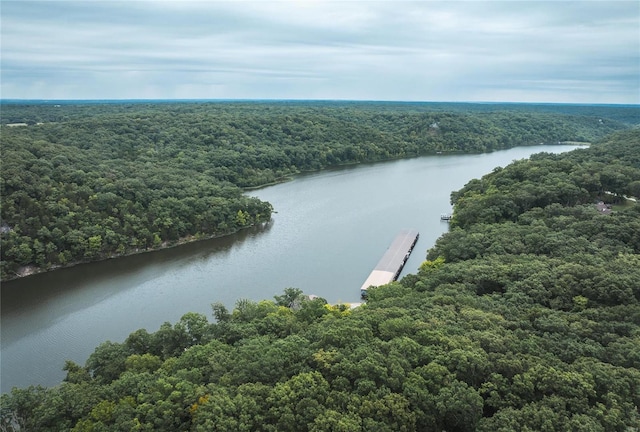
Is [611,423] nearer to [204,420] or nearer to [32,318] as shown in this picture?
[204,420]

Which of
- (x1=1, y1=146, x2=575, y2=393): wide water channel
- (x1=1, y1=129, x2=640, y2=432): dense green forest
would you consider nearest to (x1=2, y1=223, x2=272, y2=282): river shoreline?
(x1=1, y1=146, x2=575, y2=393): wide water channel

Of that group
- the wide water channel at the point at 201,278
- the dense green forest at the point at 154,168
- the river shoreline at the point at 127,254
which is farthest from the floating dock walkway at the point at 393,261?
the dense green forest at the point at 154,168

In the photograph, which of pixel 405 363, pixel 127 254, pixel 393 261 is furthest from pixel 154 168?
pixel 405 363

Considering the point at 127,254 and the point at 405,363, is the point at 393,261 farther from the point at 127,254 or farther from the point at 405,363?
the point at 127,254

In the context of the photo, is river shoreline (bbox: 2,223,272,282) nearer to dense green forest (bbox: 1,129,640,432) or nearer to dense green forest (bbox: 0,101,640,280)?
dense green forest (bbox: 0,101,640,280)

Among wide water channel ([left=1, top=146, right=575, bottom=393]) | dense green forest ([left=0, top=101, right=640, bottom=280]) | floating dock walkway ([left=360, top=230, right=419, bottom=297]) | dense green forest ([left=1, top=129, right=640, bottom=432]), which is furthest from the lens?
dense green forest ([left=0, top=101, right=640, bottom=280])
